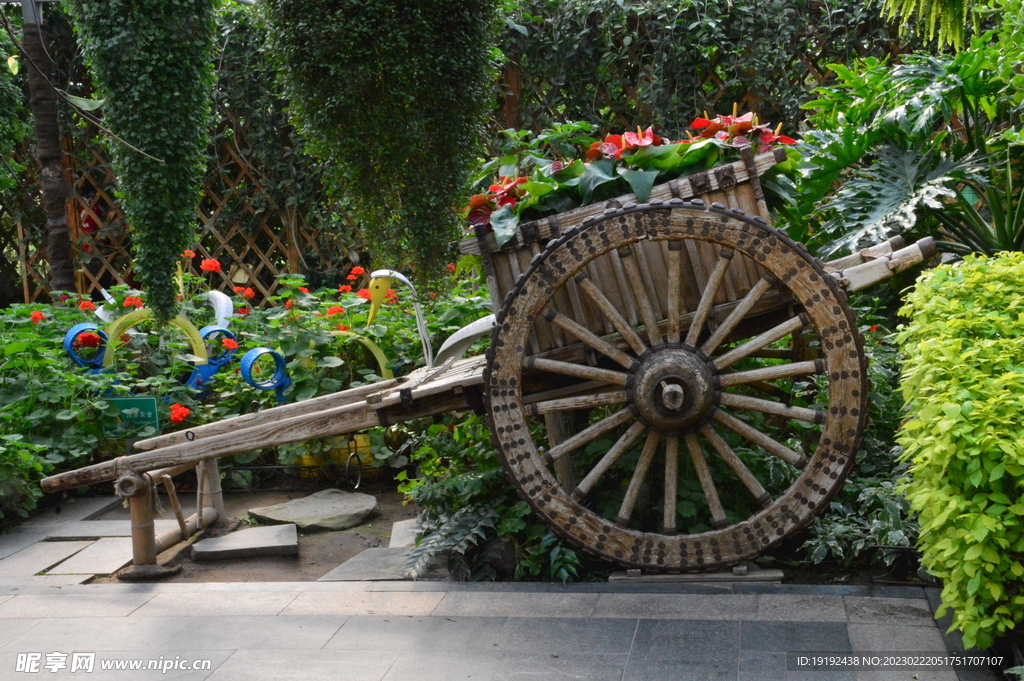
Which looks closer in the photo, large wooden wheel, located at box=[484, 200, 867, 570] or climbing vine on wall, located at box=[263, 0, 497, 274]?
large wooden wheel, located at box=[484, 200, 867, 570]

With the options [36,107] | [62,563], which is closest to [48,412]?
[62,563]

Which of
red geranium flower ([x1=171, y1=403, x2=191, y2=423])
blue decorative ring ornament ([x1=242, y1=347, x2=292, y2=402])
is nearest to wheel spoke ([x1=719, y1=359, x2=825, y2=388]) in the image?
blue decorative ring ornament ([x1=242, y1=347, x2=292, y2=402])

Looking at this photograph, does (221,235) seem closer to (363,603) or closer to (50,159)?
(50,159)

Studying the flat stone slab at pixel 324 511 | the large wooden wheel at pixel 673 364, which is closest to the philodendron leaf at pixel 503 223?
the large wooden wheel at pixel 673 364

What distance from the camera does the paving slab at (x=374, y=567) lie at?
11.4 ft

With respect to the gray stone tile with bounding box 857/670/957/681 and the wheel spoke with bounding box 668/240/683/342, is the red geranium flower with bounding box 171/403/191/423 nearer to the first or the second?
the wheel spoke with bounding box 668/240/683/342

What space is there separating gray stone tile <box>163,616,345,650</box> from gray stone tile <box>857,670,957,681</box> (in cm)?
156

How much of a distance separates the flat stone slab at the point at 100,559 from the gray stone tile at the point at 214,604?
562mm

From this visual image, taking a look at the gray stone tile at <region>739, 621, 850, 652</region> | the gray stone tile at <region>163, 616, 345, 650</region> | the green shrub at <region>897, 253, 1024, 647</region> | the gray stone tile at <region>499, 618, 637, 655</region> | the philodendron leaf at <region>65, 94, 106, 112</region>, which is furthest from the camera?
the philodendron leaf at <region>65, 94, 106, 112</region>

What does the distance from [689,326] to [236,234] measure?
5.40 m

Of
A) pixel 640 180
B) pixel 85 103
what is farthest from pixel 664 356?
pixel 85 103

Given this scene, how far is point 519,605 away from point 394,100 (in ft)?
9.41

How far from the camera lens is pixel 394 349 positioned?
5.38 m

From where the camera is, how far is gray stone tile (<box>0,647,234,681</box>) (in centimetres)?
263
